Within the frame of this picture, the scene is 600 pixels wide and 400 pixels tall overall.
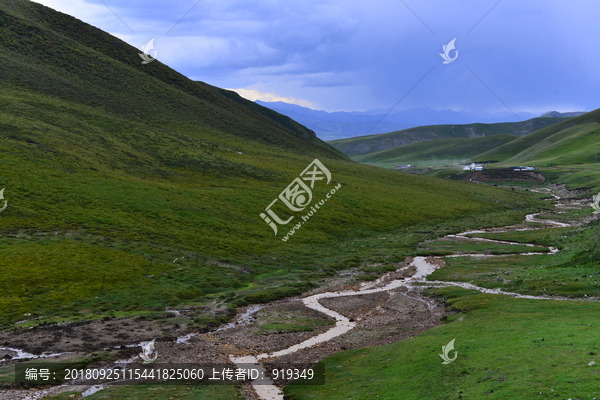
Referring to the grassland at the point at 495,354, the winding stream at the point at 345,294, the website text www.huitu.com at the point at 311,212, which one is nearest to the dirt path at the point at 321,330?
the winding stream at the point at 345,294

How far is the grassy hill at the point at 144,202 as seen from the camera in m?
52.3

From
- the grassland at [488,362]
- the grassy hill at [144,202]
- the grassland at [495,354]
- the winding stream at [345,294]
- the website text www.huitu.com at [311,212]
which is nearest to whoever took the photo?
the grassland at [488,362]

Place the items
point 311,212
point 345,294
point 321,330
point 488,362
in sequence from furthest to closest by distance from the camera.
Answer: point 311,212 → point 345,294 → point 321,330 → point 488,362

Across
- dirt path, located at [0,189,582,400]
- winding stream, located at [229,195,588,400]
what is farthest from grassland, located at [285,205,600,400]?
dirt path, located at [0,189,582,400]

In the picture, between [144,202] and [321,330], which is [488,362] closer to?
[321,330]

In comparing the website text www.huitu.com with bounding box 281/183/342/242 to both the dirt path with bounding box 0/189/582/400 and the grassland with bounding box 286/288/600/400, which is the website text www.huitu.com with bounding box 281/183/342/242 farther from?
the grassland with bounding box 286/288/600/400

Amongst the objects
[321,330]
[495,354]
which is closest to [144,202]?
[321,330]

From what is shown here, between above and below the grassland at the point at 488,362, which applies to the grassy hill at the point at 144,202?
above

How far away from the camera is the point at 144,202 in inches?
3231

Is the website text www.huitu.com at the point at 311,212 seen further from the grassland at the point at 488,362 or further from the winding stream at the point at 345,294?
the grassland at the point at 488,362

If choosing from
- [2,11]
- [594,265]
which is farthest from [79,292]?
[2,11]

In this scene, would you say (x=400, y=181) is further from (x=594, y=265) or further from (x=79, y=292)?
(x=79, y=292)

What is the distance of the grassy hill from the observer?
172ft

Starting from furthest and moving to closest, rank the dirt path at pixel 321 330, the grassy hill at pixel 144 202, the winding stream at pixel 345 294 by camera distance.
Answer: the grassy hill at pixel 144 202 < the dirt path at pixel 321 330 < the winding stream at pixel 345 294
